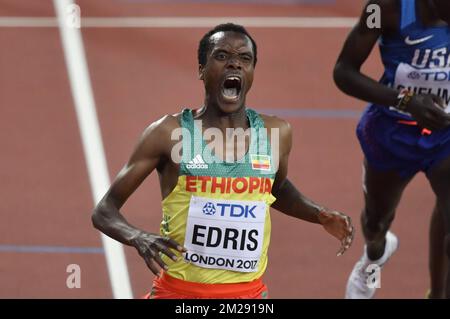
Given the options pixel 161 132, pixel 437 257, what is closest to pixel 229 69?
pixel 161 132

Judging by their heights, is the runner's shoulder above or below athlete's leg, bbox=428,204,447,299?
above

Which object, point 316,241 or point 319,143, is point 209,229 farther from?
point 319,143

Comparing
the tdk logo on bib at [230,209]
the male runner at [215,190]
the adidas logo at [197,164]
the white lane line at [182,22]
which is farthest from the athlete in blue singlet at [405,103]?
the white lane line at [182,22]

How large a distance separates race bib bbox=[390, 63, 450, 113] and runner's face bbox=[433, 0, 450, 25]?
28 centimetres

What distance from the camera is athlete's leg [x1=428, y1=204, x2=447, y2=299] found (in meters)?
6.91

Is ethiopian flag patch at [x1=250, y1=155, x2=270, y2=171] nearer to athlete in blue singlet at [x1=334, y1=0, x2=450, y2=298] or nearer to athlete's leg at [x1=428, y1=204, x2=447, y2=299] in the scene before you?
athlete in blue singlet at [x1=334, y1=0, x2=450, y2=298]

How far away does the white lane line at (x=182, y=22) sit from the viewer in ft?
35.9

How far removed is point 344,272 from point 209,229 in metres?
2.45

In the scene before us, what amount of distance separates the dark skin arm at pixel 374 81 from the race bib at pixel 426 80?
83 millimetres

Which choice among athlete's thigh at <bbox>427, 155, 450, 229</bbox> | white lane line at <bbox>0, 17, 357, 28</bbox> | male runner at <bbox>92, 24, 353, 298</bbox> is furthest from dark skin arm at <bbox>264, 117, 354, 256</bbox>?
white lane line at <bbox>0, 17, 357, 28</bbox>

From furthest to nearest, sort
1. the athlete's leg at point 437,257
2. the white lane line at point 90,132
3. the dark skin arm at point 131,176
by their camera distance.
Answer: the white lane line at point 90,132 → the athlete's leg at point 437,257 → the dark skin arm at point 131,176

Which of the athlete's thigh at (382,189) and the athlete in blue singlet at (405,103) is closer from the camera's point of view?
the athlete in blue singlet at (405,103)

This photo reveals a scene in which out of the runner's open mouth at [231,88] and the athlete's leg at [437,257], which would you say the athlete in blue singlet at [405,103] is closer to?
the athlete's leg at [437,257]

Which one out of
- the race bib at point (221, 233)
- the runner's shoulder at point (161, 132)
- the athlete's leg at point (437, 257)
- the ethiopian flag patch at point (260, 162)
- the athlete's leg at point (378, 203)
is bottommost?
the athlete's leg at point (437, 257)
